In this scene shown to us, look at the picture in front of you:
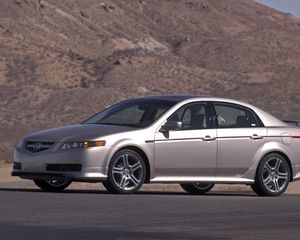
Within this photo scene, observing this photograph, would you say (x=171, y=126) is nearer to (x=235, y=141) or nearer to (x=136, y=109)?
(x=136, y=109)

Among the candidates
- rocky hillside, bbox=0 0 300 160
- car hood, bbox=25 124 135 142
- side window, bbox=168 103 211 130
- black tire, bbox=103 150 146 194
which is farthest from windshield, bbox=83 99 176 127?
rocky hillside, bbox=0 0 300 160

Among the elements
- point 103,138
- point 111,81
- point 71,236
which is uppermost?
point 111,81

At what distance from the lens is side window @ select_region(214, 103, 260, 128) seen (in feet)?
53.5

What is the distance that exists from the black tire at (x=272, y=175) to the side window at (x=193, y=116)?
109 cm

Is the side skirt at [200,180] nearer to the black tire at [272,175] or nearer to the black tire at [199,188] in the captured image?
the black tire at [272,175]

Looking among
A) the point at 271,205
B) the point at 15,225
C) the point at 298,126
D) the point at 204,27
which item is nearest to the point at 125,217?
the point at 15,225

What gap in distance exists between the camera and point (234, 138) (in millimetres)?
16188

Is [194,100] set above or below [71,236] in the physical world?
above

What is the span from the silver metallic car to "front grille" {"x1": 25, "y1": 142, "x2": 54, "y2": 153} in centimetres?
1

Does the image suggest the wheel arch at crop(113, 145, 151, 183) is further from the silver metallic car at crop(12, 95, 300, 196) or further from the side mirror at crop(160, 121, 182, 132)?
the side mirror at crop(160, 121, 182, 132)

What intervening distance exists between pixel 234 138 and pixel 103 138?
220cm

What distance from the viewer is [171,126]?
50.8 feet

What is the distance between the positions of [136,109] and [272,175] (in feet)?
7.52

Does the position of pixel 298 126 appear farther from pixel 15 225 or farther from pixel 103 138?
pixel 15 225
